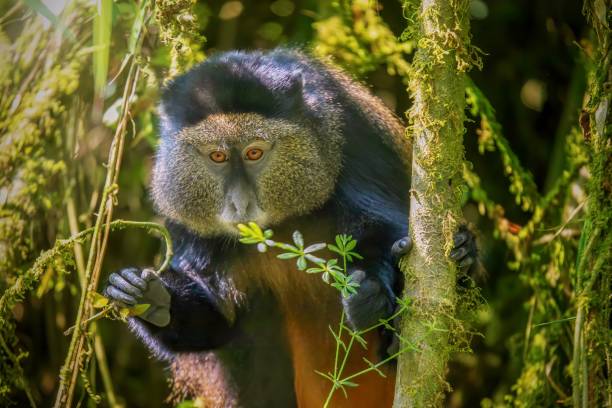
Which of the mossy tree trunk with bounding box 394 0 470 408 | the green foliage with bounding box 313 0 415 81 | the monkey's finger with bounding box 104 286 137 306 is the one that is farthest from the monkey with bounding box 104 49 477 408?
the green foliage with bounding box 313 0 415 81

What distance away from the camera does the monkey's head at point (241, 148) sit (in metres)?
3.79

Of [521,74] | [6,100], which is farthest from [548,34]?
[6,100]

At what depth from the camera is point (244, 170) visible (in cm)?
380

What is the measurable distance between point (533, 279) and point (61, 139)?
9.35 feet

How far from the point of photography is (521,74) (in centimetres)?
657

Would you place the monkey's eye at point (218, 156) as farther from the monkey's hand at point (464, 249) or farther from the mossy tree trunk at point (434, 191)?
the mossy tree trunk at point (434, 191)

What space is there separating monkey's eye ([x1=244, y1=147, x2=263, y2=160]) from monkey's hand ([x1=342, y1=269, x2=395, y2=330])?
0.78 meters

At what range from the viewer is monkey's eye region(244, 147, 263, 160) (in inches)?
151

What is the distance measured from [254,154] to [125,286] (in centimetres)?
86

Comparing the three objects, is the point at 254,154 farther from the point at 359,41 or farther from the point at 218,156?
the point at 359,41

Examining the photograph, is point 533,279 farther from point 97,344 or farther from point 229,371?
point 97,344

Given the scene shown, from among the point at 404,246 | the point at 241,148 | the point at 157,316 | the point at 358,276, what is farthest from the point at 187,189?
the point at 404,246

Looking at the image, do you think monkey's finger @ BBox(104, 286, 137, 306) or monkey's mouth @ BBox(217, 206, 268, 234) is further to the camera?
monkey's mouth @ BBox(217, 206, 268, 234)

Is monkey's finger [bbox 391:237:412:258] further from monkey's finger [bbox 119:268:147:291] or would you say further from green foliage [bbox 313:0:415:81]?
green foliage [bbox 313:0:415:81]
